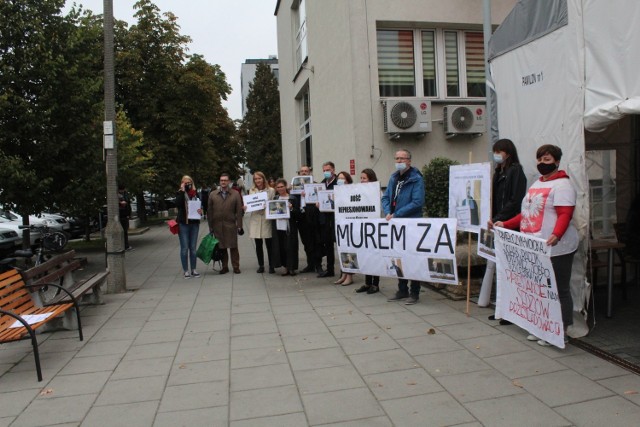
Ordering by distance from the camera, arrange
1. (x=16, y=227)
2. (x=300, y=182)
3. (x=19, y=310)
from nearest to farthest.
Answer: (x=19, y=310), (x=300, y=182), (x=16, y=227)

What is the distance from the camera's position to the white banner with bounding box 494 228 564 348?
187 inches

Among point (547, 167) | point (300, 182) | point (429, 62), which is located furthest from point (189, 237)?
point (429, 62)

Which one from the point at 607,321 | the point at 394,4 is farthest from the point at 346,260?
the point at 394,4

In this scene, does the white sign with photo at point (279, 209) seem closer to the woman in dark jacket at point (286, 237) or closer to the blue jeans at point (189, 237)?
the woman in dark jacket at point (286, 237)

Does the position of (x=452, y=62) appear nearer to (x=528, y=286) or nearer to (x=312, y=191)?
(x=312, y=191)

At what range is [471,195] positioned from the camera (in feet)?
21.0

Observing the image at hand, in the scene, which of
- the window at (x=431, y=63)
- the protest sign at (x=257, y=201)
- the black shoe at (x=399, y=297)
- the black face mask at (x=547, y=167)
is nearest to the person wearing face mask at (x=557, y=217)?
the black face mask at (x=547, y=167)

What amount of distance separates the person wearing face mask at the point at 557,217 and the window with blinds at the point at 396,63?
904cm

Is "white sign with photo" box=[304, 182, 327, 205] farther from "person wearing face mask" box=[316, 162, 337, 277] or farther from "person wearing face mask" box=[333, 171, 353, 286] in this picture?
"person wearing face mask" box=[333, 171, 353, 286]

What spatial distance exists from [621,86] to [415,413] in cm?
321

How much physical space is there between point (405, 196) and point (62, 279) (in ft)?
17.2

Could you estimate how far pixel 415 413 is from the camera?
12.3 feet

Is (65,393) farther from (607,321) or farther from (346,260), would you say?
(607,321)

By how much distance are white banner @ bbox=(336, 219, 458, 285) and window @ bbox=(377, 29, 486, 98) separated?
6864mm
